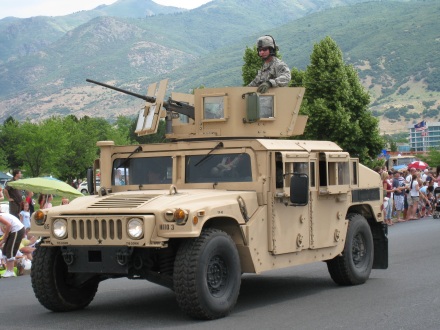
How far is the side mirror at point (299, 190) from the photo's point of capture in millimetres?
11672

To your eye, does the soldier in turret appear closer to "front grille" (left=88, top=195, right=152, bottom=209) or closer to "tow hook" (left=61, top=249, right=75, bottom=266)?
"front grille" (left=88, top=195, right=152, bottom=209)

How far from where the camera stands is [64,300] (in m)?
11.6

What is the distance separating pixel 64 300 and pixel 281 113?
3.78 metres

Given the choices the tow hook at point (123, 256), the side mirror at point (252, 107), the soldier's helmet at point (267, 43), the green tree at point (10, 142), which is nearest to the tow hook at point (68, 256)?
the tow hook at point (123, 256)

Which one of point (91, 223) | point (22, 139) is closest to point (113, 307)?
point (91, 223)

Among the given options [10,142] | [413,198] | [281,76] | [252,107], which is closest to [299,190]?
[252,107]

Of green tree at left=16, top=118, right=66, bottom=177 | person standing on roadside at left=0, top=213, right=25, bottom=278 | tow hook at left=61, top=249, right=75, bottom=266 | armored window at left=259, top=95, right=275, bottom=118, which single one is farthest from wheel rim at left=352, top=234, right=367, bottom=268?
green tree at left=16, top=118, right=66, bottom=177

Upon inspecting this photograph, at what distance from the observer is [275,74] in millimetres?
13523

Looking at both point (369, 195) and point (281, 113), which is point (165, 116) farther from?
point (369, 195)

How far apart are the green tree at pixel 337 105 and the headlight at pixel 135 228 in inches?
1579

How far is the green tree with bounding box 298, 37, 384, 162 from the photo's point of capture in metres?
51.3

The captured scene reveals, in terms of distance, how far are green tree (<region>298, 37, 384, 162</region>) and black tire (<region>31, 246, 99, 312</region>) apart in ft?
129

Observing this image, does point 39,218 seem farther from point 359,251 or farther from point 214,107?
point 359,251

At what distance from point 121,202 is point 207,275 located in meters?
1.28
